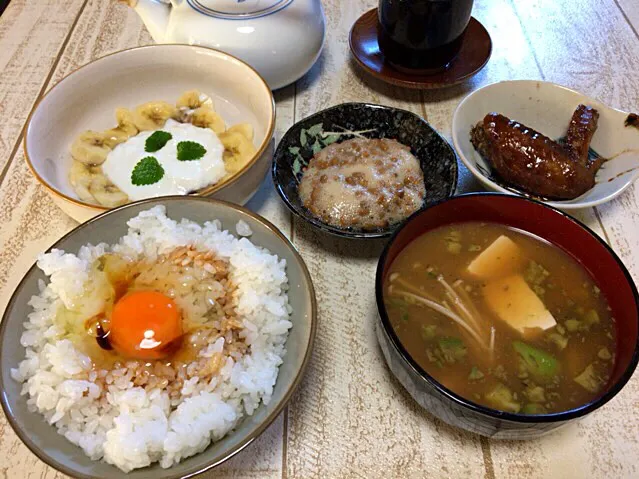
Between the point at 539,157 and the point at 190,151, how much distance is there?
130 centimetres

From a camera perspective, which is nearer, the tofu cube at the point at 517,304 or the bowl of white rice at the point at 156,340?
the bowl of white rice at the point at 156,340

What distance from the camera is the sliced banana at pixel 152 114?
2.20 m

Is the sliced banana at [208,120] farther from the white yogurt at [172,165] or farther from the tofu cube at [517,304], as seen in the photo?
the tofu cube at [517,304]

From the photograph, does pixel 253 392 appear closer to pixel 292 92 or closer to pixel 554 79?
pixel 292 92

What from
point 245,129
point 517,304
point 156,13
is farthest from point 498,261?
point 156,13

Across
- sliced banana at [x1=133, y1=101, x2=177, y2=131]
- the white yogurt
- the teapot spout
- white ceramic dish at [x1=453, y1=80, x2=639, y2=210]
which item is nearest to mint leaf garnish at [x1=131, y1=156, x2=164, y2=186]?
the white yogurt

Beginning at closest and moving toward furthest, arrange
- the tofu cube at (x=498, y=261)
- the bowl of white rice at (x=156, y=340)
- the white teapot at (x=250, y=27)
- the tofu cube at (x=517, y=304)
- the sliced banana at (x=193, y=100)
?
the bowl of white rice at (x=156, y=340), the tofu cube at (x=517, y=304), the tofu cube at (x=498, y=261), the white teapot at (x=250, y=27), the sliced banana at (x=193, y=100)

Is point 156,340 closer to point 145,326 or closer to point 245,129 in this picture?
point 145,326

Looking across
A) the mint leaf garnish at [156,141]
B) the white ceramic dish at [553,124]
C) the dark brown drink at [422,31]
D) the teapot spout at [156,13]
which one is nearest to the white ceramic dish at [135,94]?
the teapot spout at [156,13]

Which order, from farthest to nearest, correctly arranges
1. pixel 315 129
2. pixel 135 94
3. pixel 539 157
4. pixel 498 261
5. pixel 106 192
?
pixel 135 94 < pixel 315 129 < pixel 106 192 < pixel 539 157 < pixel 498 261

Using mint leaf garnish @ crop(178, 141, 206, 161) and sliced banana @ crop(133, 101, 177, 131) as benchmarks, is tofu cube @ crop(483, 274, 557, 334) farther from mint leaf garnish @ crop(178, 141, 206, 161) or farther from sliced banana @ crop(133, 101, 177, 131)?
sliced banana @ crop(133, 101, 177, 131)

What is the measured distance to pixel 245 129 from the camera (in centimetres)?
210

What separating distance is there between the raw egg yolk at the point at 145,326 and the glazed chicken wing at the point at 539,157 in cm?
126

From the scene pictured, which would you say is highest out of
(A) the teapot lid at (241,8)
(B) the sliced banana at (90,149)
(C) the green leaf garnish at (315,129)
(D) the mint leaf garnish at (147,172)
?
(A) the teapot lid at (241,8)
